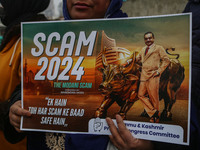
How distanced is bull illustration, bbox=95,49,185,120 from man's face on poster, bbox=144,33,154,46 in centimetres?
6

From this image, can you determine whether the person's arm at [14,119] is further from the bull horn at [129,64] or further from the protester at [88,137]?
the bull horn at [129,64]

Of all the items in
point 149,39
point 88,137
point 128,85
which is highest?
point 149,39

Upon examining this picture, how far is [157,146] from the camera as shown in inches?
30.5

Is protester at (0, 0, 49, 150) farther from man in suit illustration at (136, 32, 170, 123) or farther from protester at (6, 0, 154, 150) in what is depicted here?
man in suit illustration at (136, 32, 170, 123)

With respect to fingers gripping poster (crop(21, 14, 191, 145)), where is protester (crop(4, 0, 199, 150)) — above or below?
below

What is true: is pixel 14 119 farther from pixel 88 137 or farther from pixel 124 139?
pixel 124 139

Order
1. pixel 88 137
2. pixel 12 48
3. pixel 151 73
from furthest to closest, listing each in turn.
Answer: pixel 12 48
pixel 88 137
pixel 151 73

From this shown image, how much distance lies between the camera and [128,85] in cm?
78

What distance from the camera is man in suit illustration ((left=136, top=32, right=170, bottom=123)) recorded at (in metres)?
0.75

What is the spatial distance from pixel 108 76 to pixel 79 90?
0.12 m

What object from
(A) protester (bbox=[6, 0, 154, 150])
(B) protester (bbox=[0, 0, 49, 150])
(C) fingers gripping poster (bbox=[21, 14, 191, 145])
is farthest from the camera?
(B) protester (bbox=[0, 0, 49, 150])

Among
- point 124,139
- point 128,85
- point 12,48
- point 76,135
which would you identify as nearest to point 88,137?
point 76,135

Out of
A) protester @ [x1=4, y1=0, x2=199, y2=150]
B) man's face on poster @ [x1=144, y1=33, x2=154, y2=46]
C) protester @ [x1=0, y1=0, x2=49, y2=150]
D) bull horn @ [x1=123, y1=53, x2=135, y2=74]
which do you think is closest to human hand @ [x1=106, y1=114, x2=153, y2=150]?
protester @ [x1=4, y1=0, x2=199, y2=150]

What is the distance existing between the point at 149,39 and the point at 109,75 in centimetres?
18
